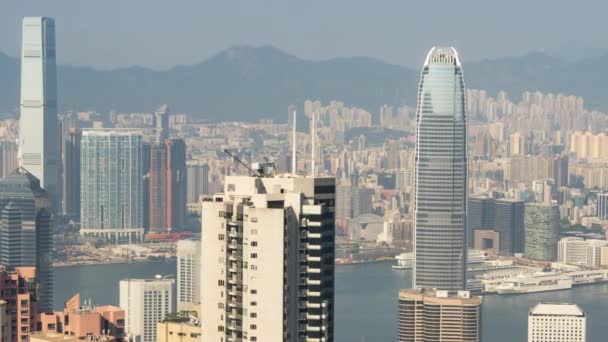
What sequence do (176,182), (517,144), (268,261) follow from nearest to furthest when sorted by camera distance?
(268,261) → (176,182) → (517,144)

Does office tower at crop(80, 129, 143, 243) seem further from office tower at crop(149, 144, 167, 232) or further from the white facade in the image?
the white facade

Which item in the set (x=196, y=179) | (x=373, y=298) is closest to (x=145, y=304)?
(x=373, y=298)

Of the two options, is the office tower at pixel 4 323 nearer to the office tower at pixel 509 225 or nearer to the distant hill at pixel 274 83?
the office tower at pixel 509 225

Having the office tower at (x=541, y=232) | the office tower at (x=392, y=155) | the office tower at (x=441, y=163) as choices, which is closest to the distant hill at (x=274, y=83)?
the office tower at (x=392, y=155)

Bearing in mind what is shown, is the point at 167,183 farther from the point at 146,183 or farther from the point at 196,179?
the point at 196,179

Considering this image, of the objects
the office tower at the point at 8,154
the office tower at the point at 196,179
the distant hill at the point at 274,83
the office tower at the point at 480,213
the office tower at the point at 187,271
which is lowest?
the office tower at the point at 187,271

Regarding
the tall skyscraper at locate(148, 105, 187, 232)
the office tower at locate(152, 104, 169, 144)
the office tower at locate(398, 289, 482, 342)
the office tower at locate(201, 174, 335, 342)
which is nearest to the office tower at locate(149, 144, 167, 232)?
the tall skyscraper at locate(148, 105, 187, 232)

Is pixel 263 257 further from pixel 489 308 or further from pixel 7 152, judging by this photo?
pixel 7 152
